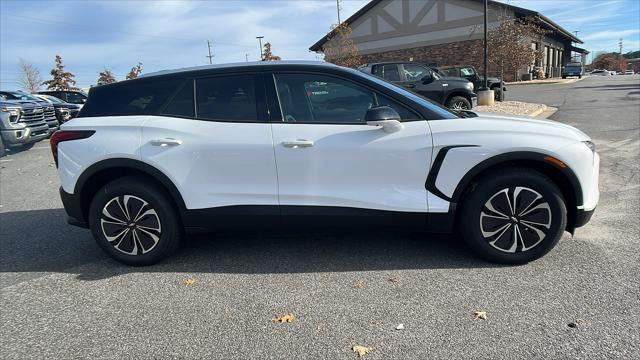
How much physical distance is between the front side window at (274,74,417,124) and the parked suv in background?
32.4ft

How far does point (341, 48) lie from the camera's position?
42688 mm

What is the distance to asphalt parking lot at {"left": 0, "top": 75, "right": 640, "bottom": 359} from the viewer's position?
8.86 feet

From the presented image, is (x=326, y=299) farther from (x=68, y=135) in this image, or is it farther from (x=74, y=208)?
(x=68, y=135)

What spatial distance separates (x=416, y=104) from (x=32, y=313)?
10.9 feet

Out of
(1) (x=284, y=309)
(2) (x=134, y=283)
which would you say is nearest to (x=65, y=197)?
(2) (x=134, y=283)

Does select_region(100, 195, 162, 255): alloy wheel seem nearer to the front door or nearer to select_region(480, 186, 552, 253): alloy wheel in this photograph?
the front door

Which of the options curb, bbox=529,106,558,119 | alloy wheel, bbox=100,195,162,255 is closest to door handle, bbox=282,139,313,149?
alloy wheel, bbox=100,195,162,255

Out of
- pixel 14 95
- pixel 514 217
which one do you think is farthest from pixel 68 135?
pixel 14 95

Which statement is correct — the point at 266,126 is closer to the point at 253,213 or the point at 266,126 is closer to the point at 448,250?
the point at 253,213

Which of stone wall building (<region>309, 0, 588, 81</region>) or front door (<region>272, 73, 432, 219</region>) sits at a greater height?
stone wall building (<region>309, 0, 588, 81</region>)

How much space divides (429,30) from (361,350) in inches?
1747

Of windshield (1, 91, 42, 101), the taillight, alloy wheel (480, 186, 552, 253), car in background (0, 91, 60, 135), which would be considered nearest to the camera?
alloy wheel (480, 186, 552, 253)

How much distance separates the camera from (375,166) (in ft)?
11.7

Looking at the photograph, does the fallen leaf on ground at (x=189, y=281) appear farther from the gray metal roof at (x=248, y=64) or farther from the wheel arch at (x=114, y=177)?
the gray metal roof at (x=248, y=64)
